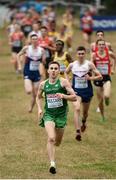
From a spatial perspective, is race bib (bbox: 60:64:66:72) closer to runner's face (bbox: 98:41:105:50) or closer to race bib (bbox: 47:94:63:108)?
runner's face (bbox: 98:41:105:50)

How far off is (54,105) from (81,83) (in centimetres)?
290

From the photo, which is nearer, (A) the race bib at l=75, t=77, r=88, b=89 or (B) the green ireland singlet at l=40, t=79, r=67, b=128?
(B) the green ireland singlet at l=40, t=79, r=67, b=128

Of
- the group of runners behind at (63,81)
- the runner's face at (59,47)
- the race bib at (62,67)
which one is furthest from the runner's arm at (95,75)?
the race bib at (62,67)

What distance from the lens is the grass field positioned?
38.7 ft

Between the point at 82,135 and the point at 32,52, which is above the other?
the point at 32,52

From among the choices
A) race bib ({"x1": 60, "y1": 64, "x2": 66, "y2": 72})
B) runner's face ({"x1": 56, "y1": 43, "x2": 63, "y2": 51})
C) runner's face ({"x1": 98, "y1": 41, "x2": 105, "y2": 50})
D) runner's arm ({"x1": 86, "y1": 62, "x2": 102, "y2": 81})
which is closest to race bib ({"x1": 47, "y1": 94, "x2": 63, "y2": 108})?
runner's arm ({"x1": 86, "y1": 62, "x2": 102, "y2": 81})

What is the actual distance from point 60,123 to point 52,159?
807 millimetres

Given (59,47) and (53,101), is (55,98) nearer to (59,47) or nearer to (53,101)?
(53,101)

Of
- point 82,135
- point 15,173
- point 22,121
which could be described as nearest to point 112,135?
point 82,135

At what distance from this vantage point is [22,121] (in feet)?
56.2

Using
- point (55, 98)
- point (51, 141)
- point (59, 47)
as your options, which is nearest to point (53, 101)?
point (55, 98)

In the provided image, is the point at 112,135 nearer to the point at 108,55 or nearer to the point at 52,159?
the point at 108,55

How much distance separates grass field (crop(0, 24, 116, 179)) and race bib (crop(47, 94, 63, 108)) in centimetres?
116

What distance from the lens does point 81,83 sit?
1460 cm
